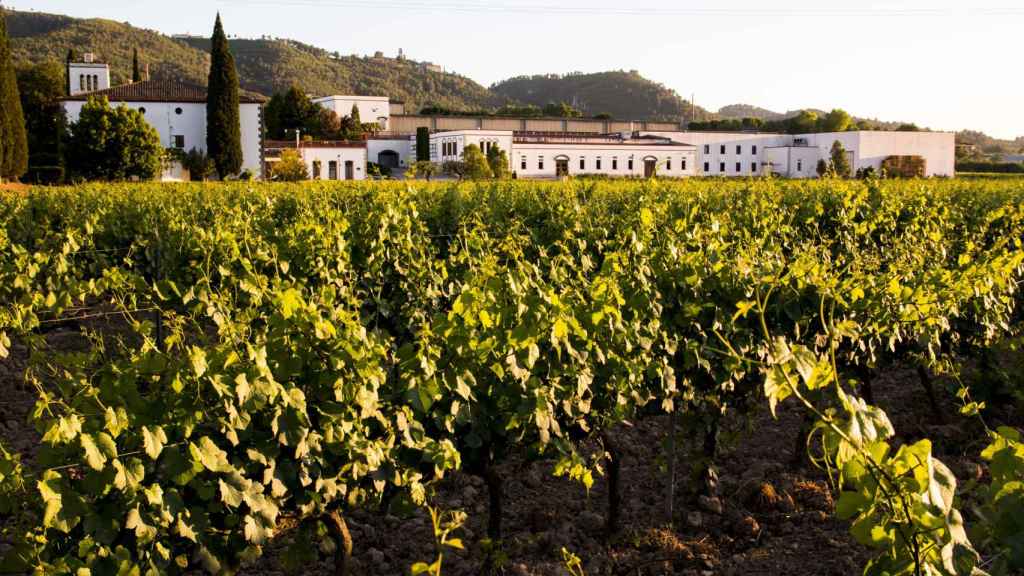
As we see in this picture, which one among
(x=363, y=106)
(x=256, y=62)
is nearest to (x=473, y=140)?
(x=363, y=106)

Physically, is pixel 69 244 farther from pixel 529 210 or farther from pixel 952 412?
pixel 952 412

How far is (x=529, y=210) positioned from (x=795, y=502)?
6.43 meters

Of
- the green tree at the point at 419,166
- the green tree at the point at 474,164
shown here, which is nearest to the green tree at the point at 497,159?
the green tree at the point at 474,164

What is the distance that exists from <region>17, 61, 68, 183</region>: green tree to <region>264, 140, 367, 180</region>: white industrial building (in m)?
11.4

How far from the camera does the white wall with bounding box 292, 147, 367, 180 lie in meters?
53.5

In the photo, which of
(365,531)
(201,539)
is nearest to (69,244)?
(365,531)

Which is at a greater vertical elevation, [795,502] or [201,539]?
[201,539]

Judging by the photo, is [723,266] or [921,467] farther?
[723,266]

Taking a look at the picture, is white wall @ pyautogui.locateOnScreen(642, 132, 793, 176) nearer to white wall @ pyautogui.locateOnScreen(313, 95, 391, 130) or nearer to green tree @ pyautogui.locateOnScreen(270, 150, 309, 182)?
white wall @ pyautogui.locateOnScreen(313, 95, 391, 130)

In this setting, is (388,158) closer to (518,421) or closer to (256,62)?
(518,421)

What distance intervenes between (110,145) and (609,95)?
11708cm

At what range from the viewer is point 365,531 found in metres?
4.63

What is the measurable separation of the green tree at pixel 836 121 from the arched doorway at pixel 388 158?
44223mm

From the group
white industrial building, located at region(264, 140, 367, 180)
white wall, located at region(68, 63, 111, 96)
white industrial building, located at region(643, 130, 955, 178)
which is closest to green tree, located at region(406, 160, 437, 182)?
white industrial building, located at region(264, 140, 367, 180)
